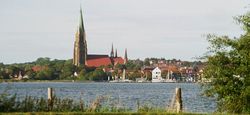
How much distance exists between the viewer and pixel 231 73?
2531cm

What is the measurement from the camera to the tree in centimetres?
2505

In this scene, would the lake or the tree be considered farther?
the lake

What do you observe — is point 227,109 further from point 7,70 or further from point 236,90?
point 7,70

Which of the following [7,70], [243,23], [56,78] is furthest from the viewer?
[56,78]

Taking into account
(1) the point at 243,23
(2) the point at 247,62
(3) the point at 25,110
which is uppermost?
(1) the point at 243,23

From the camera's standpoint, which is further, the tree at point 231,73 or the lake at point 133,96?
the lake at point 133,96

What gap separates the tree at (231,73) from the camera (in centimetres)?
2505

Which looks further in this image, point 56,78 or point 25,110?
point 56,78

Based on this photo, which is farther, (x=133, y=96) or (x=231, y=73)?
(x=133, y=96)

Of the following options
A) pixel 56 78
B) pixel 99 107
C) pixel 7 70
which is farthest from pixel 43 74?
pixel 99 107

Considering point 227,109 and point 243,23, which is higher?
point 243,23

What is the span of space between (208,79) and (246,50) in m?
2.09

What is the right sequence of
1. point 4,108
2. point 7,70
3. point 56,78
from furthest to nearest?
point 56,78
point 7,70
point 4,108

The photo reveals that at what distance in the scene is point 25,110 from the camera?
25.0 metres
